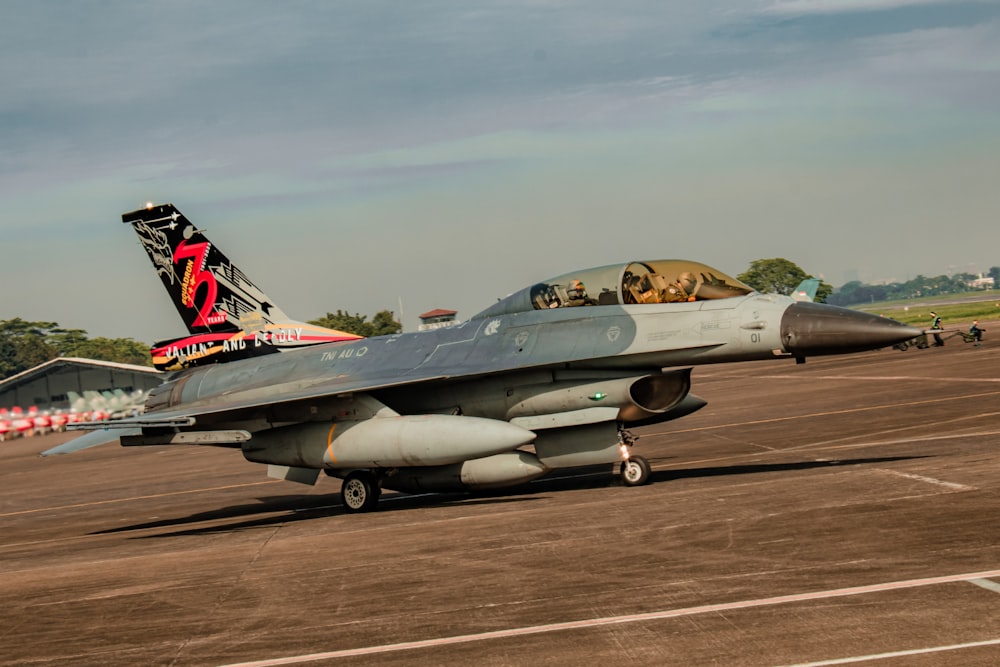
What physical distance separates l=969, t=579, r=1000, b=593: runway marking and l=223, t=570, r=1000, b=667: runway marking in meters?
0.07

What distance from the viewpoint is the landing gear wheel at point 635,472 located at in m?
14.9

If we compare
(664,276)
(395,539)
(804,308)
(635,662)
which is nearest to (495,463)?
(395,539)

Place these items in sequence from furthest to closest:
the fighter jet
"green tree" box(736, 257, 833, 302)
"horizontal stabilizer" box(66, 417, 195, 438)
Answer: "green tree" box(736, 257, 833, 302), "horizontal stabilizer" box(66, 417, 195, 438), the fighter jet

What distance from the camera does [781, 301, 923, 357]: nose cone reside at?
13.2 metres

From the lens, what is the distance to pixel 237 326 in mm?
19672

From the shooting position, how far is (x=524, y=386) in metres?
15.5

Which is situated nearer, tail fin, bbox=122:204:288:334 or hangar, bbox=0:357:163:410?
tail fin, bbox=122:204:288:334

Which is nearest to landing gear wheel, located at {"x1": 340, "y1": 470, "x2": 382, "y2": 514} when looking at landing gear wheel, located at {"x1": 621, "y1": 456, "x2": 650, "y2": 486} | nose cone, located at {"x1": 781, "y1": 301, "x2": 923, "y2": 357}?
landing gear wheel, located at {"x1": 621, "y1": 456, "x2": 650, "y2": 486}

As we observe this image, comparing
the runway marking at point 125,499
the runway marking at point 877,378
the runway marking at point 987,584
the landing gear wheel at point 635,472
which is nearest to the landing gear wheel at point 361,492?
the landing gear wheel at point 635,472

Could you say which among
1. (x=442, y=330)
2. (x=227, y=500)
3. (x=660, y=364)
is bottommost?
(x=227, y=500)

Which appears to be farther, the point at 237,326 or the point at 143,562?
the point at 237,326

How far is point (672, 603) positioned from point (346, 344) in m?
11.2

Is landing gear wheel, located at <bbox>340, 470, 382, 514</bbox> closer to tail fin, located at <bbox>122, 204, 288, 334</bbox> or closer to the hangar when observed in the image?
tail fin, located at <bbox>122, 204, 288, 334</bbox>

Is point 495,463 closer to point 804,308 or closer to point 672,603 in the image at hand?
point 804,308
